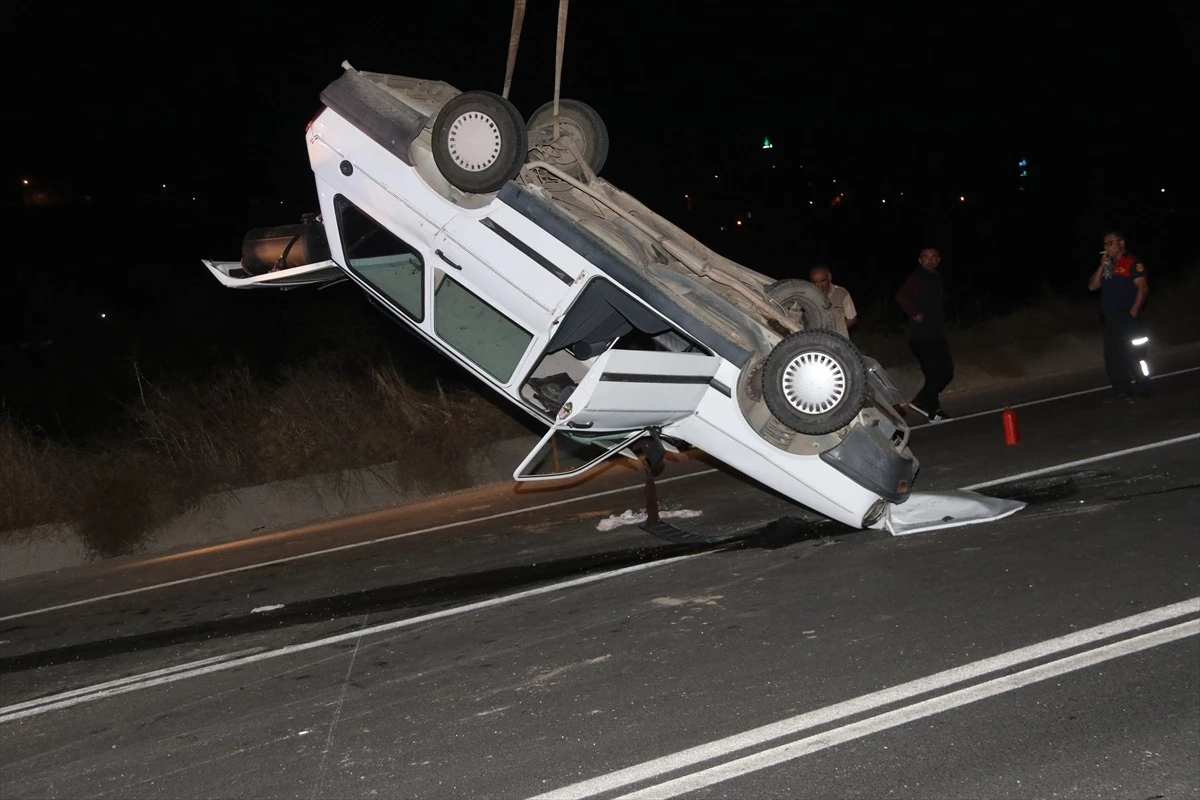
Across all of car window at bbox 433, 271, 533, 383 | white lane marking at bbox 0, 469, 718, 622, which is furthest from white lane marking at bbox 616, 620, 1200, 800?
white lane marking at bbox 0, 469, 718, 622

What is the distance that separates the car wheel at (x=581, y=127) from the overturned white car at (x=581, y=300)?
0.30 meters

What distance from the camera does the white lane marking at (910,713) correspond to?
446 cm

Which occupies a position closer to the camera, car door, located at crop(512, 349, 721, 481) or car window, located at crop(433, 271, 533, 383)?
car door, located at crop(512, 349, 721, 481)

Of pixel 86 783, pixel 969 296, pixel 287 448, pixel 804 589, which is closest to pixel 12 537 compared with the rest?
pixel 287 448

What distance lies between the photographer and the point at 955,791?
4141 mm

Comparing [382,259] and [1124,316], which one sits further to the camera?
[1124,316]

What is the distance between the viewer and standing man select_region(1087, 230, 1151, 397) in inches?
458

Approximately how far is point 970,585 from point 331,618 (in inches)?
150

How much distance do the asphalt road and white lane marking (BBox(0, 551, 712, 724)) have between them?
0.03 meters

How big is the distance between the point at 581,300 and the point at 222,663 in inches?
116

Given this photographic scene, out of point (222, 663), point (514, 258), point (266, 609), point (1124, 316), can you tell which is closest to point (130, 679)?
point (222, 663)

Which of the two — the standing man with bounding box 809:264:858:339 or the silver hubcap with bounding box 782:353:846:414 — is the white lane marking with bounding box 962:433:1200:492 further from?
the standing man with bounding box 809:264:858:339

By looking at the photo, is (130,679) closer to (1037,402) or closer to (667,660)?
(667,660)

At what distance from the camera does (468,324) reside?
765 cm
